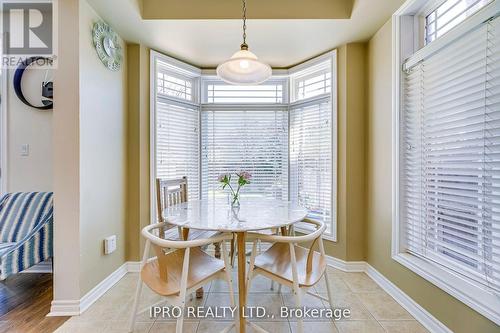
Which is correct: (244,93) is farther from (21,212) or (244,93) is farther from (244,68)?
(21,212)

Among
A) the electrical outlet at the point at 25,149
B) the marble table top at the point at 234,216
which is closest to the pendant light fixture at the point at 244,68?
the marble table top at the point at 234,216

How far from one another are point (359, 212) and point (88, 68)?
2.92 meters

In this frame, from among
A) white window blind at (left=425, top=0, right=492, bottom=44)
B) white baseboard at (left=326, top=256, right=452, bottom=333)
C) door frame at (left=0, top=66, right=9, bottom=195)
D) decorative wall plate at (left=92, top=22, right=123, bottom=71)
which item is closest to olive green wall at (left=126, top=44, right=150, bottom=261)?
decorative wall plate at (left=92, top=22, right=123, bottom=71)

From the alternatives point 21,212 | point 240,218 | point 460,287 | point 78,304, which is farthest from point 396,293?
point 21,212

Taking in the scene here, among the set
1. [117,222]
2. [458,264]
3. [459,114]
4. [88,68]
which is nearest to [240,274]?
[458,264]

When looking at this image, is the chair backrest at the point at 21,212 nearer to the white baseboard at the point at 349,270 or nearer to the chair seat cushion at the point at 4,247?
the chair seat cushion at the point at 4,247

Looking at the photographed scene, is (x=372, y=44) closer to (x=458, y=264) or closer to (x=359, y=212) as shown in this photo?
(x=359, y=212)

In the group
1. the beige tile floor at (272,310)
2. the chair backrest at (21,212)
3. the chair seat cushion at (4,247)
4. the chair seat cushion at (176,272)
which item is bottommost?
the beige tile floor at (272,310)

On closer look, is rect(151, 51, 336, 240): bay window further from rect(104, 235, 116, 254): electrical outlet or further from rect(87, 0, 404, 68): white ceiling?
rect(104, 235, 116, 254): electrical outlet

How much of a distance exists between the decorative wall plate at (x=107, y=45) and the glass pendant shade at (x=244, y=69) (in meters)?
1.12

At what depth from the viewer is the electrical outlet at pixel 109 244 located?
2.19 m

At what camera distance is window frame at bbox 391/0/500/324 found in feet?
4.74

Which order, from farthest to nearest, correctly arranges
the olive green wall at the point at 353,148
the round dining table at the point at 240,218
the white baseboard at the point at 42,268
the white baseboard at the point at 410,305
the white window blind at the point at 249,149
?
the white window blind at the point at 249,149
the olive green wall at the point at 353,148
the white baseboard at the point at 42,268
the white baseboard at the point at 410,305
the round dining table at the point at 240,218

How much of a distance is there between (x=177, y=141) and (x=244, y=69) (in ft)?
4.67
